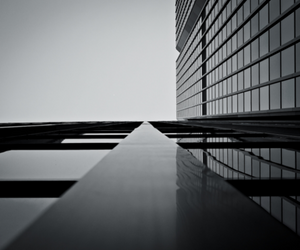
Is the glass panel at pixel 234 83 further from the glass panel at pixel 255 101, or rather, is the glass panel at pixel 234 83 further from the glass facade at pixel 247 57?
the glass panel at pixel 255 101

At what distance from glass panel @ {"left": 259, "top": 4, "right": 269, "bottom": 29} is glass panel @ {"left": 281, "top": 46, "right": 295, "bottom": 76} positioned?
20.0 feet

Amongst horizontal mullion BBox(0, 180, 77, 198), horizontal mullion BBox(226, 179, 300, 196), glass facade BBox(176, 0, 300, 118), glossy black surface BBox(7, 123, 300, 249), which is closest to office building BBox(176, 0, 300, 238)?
glass facade BBox(176, 0, 300, 118)

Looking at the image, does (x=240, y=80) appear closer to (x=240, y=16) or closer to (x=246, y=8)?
(x=240, y=16)

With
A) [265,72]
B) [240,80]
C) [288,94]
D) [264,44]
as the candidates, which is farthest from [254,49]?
[288,94]

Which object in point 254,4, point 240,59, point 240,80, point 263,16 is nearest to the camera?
point 263,16

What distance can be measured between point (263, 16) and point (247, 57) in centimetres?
653

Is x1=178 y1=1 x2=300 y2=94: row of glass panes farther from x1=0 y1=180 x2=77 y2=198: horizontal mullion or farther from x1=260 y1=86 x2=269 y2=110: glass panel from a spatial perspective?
x1=0 y1=180 x2=77 y2=198: horizontal mullion

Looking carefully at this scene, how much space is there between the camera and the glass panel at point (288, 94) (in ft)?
84.8

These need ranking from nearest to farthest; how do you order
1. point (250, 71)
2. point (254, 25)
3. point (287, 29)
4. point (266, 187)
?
point (266, 187)
point (287, 29)
point (254, 25)
point (250, 71)

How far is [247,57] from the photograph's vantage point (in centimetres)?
3647

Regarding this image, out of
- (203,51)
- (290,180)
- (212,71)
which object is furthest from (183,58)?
(290,180)

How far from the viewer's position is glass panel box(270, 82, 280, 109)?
28547 mm

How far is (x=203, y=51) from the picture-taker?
60.2m

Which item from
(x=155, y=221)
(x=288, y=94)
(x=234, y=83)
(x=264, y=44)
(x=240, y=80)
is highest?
(x=264, y=44)
